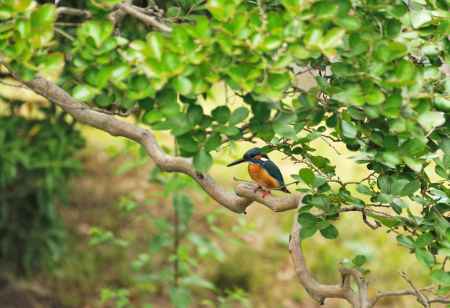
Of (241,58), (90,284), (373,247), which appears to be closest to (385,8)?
(241,58)

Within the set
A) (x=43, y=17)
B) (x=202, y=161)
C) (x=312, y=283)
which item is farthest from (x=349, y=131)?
(x=312, y=283)

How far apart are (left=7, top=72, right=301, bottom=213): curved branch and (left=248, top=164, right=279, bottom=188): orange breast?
95mm

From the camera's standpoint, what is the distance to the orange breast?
266cm

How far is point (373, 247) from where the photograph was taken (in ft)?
21.1

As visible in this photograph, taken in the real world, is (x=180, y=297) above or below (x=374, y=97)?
below

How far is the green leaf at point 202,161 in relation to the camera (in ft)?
6.42

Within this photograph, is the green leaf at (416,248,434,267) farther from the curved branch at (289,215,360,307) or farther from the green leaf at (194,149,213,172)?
the green leaf at (194,149,213,172)

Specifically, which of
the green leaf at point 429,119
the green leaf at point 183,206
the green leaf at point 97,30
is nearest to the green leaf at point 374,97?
the green leaf at point 429,119

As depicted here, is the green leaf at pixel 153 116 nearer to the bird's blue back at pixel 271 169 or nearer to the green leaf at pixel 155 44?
the green leaf at pixel 155 44

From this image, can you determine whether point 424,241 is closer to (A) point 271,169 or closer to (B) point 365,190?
(B) point 365,190

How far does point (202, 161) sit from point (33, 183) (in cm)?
339

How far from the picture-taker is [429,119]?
191 centimetres

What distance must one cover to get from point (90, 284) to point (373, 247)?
7.66 feet

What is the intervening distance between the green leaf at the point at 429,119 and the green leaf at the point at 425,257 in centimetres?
52
